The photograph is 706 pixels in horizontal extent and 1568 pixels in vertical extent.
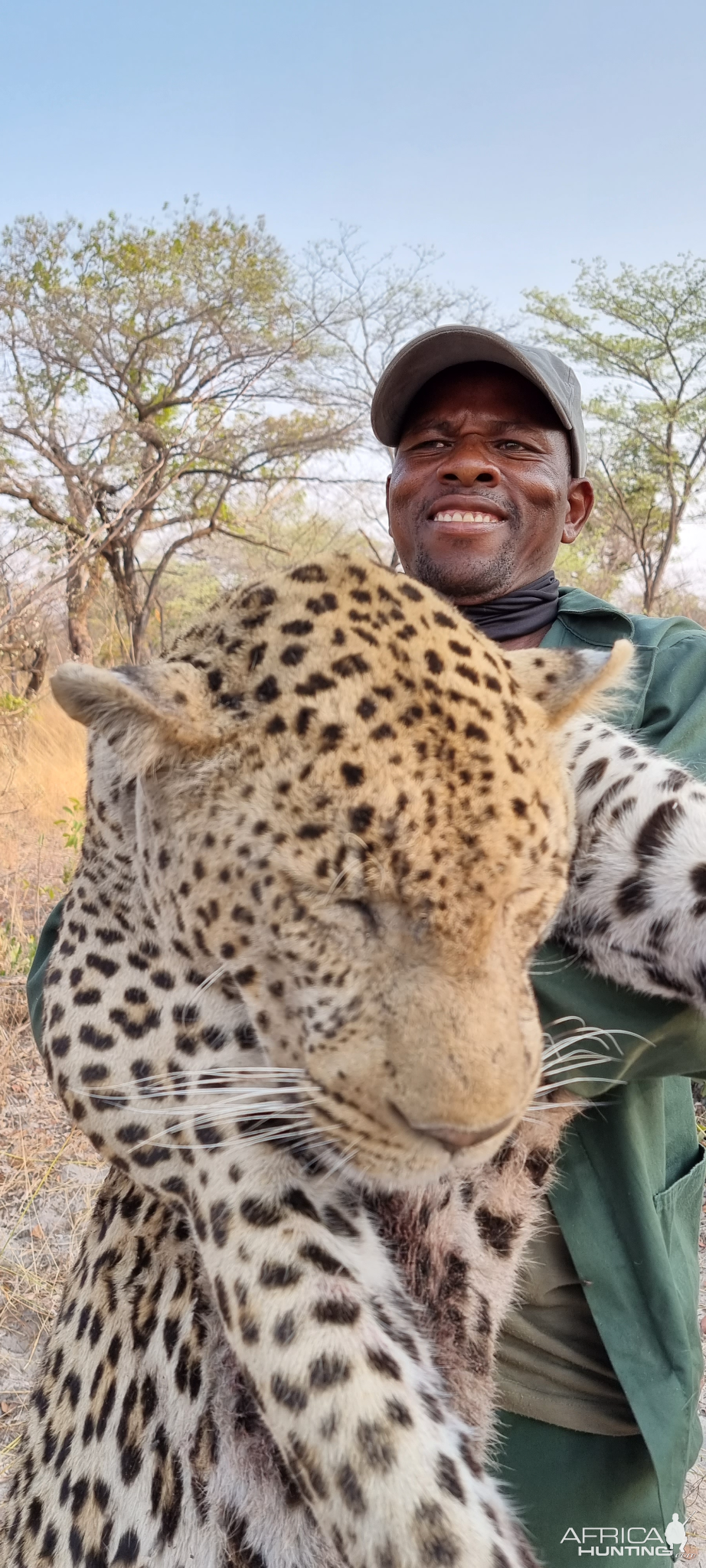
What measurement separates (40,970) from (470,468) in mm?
1671

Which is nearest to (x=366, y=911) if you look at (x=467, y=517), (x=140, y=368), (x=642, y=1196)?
(x=642, y=1196)

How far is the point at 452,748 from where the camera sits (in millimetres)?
1270

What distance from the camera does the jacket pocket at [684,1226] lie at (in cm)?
195

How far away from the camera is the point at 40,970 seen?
228cm

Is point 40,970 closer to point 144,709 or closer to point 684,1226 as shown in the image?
point 144,709

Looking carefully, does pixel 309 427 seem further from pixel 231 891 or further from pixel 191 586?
pixel 231 891

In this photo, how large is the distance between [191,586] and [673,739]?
24.6 m

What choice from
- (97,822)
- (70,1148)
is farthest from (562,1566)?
(70,1148)

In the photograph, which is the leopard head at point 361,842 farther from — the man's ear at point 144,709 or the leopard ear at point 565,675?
the leopard ear at point 565,675

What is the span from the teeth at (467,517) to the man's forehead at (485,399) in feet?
0.93

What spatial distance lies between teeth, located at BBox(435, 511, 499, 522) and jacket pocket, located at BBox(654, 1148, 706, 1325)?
1629 mm

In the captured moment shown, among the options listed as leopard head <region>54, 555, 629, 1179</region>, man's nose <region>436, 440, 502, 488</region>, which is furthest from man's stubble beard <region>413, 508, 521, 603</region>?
leopard head <region>54, 555, 629, 1179</region>

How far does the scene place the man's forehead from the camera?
274cm
